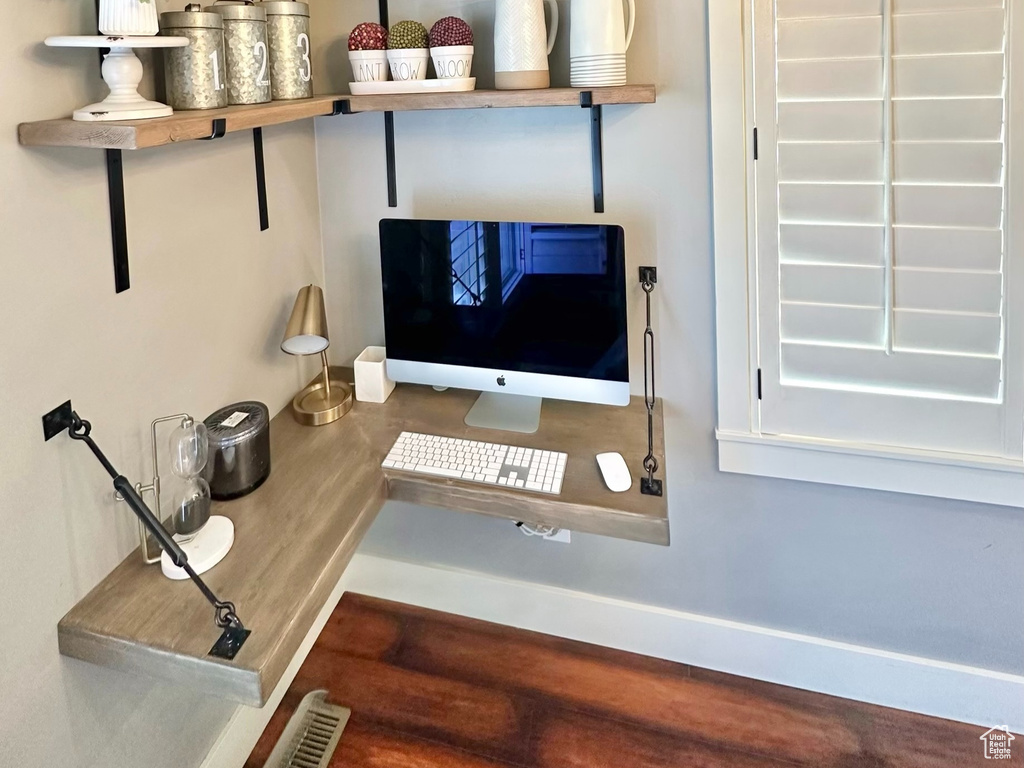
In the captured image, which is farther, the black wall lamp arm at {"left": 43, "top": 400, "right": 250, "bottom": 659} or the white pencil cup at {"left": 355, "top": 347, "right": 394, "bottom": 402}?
the white pencil cup at {"left": 355, "top": 347, "right": 394, "bottom": 402}

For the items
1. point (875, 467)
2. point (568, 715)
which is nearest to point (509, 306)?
point (875, 467)

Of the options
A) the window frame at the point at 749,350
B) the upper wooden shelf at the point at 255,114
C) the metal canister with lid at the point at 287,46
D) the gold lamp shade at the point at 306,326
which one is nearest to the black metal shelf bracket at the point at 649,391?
the window frame at the point at 749,350

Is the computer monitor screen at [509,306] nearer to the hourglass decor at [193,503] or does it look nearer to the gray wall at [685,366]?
the gray wall at [685,366]

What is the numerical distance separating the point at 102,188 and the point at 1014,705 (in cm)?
224

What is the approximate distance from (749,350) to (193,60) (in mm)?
1275

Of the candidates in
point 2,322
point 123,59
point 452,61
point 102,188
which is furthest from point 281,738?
point 452,61

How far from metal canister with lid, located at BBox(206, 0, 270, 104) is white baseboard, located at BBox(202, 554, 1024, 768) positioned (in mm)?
1383

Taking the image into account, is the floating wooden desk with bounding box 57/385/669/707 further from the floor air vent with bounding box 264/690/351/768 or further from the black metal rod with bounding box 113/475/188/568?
the floor air vent with bounding box 264/690/351/768

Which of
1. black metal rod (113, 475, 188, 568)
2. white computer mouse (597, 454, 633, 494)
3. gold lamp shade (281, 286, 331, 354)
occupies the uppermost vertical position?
gold lamp shade (281, 286, 331, 354)

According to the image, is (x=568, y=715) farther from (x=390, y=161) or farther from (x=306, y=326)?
(x=390, y=161)

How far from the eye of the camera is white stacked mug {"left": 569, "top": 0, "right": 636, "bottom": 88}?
1472mm

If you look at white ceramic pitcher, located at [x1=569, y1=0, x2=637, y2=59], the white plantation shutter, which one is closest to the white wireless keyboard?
the white plantation shutter

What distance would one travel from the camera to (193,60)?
1247mm

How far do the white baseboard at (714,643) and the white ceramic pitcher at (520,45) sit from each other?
1350 millimetres
